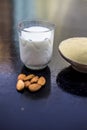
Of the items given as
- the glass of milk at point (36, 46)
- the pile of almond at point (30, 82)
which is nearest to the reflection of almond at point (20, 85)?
the pile of almond at point (30, 82)

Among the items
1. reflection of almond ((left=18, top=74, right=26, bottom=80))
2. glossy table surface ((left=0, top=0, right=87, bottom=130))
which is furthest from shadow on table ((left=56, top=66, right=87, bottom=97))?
reflection of almond ((left=18, top=74, right=26, bottom=80))

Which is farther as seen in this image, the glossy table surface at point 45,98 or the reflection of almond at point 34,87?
the reflection of almond at point 34,87

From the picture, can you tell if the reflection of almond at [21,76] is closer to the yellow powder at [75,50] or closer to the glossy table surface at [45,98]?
the glossy table surface at [45,98]

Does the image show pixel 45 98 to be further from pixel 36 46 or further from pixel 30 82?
pixel 36 46

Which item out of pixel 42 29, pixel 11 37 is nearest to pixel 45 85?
pixel 42 29

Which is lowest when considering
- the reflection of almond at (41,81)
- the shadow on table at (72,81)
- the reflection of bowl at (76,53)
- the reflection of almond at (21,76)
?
the shadow on table at (72,81)

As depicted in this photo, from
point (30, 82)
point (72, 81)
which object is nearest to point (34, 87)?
point (30, 82)

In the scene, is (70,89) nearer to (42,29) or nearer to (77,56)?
(77,56)
